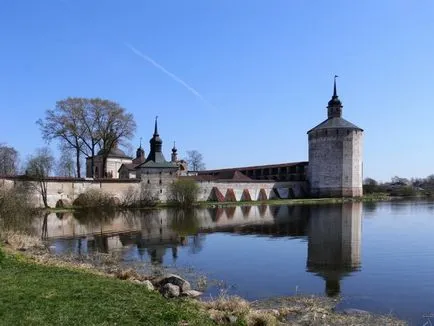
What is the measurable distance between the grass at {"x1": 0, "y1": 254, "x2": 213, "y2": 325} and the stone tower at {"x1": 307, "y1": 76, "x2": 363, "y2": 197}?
59.6 meters

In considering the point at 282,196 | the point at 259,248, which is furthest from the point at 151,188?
the point at 259,248

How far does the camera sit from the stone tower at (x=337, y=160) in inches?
2596

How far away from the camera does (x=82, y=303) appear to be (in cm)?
739

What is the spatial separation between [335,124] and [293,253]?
173 feet

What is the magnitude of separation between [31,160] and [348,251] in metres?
33.4

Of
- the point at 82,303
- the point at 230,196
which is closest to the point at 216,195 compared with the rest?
the point at 230,196

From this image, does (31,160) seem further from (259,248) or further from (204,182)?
(259,248)

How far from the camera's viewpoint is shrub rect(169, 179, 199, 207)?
48.8m

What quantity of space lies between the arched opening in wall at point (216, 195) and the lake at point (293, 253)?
86.9ft

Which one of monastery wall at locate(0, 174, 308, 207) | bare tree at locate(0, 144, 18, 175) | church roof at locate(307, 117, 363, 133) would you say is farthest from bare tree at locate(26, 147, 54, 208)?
church roof at locate(307, 117, 363, 133)

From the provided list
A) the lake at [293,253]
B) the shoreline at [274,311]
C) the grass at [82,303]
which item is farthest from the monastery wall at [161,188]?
the shoreline at [274,311]

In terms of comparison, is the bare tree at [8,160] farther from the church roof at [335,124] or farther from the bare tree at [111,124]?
the church roof at [335,124]

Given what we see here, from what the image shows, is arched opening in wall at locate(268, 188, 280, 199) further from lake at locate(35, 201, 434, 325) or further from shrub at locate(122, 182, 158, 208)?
lake at locate(35, 201, 434, 325)

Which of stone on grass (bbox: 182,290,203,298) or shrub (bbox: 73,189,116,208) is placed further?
shrub (bbox: 73,189,116,208)
